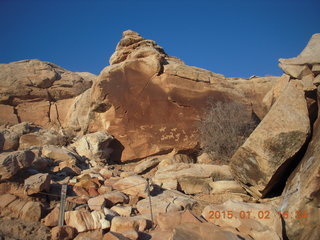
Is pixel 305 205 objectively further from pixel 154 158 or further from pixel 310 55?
pixel 154 158

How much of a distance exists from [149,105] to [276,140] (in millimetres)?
5461

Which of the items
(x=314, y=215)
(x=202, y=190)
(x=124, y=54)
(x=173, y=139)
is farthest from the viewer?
(x=124, y=54)

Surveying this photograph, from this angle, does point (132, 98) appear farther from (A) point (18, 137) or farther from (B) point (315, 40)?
(B) point (315, 40)

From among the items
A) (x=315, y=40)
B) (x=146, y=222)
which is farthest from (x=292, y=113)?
(x=146, y=222)

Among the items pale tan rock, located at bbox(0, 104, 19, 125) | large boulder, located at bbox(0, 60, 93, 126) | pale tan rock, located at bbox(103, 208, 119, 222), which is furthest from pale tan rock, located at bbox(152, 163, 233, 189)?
pale tan rock, located at bbox(0, 104, 19, 125)

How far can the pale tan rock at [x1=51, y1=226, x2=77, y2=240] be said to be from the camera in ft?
12.8

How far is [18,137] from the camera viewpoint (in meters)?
10.2

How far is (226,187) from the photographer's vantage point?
6961 mm

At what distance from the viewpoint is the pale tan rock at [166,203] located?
532cm

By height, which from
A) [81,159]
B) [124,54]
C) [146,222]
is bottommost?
[146,222]

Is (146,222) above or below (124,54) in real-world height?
below

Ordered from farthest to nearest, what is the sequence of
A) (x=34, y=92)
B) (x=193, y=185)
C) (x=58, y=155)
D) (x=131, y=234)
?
(x=34, y=92), (x=58, y=155), (x=193, y=185), (x=131, y=234)

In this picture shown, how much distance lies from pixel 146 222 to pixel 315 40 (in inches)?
218

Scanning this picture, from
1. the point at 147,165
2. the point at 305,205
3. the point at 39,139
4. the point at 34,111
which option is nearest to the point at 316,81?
the point at 305,205
